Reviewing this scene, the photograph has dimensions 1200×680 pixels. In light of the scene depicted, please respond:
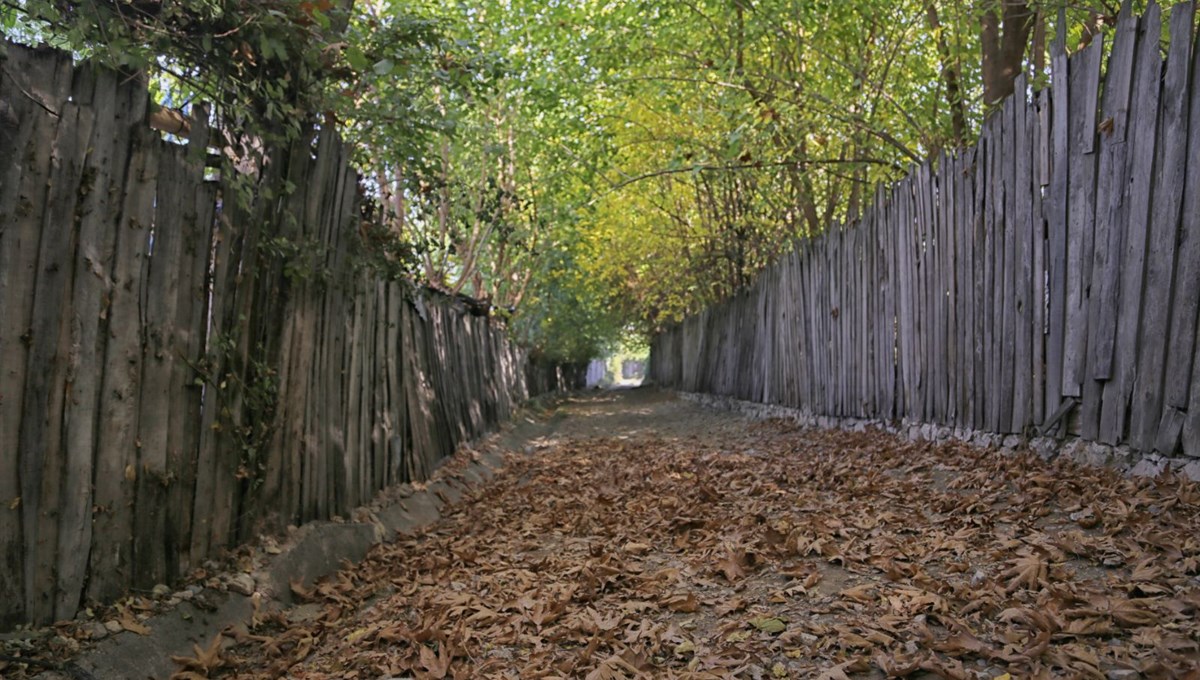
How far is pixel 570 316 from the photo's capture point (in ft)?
89.1

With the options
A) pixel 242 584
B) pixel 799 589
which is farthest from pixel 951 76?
pixel 242 584

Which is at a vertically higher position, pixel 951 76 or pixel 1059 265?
pixel 951 76

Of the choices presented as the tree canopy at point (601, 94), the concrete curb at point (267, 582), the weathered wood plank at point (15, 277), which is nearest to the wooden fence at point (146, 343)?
the weathered wood plank at point (15, 277)

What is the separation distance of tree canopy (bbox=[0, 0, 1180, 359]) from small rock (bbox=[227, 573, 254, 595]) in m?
2.09

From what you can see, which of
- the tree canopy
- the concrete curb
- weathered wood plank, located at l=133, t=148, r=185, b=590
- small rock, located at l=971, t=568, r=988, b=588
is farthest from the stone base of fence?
weathered wood plank, located at l=133, t=148, r=185, b=590

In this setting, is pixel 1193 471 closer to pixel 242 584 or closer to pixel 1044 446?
pixel 1044 446

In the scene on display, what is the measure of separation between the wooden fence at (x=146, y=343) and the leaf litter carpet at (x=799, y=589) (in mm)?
540

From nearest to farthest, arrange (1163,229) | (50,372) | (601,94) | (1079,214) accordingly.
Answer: (50,372), (1163,229), (1079,214), (601,94)

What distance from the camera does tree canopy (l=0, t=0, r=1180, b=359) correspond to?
155 inches

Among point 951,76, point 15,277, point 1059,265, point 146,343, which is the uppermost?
point 951,76

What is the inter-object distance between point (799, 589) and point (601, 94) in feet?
32.5

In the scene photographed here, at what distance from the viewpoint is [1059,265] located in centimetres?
448

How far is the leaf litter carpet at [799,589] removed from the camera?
2.51 metres

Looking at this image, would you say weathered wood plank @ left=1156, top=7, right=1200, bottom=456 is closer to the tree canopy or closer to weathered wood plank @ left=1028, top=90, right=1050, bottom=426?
weathered wood plank @ left=1028, top=90, right=1050, bottom=426
